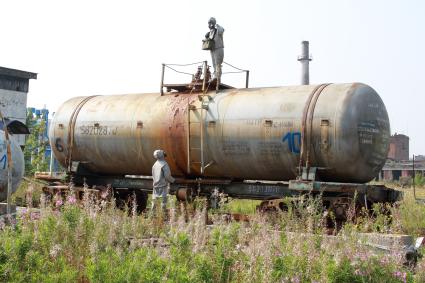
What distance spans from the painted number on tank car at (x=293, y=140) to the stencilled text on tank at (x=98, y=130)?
16.0ft

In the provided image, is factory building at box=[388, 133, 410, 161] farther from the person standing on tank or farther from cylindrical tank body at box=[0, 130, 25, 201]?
cylindrical tank body at box=[0, 130, 25, 201]

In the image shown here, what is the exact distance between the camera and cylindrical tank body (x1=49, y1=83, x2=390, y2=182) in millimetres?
11086

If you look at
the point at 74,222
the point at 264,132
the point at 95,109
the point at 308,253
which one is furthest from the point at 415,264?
the point at 95,109

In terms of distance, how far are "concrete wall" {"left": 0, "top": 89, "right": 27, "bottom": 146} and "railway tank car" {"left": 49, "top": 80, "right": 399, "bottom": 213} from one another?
13435 millimetres

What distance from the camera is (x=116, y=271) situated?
5102 millimetres

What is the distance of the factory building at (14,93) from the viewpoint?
27.3 metres

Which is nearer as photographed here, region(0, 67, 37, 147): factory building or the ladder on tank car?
A: the ladder on tank car

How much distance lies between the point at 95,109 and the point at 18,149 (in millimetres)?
2665

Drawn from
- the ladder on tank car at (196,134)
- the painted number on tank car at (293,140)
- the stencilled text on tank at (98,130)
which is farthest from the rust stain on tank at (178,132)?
the painted number on tank car at (293,140)

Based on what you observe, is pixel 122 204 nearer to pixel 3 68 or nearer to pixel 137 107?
pixel 137 107

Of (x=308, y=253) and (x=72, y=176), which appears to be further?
(x=72, y=176)

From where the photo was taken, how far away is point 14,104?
91.4ft

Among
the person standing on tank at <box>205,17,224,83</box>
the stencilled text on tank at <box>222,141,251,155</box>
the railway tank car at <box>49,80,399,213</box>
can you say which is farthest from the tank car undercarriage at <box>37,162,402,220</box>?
the person standing on tank at <box>205,17,224,83</box>

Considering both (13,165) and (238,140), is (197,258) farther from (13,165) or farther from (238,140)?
(13,165)
